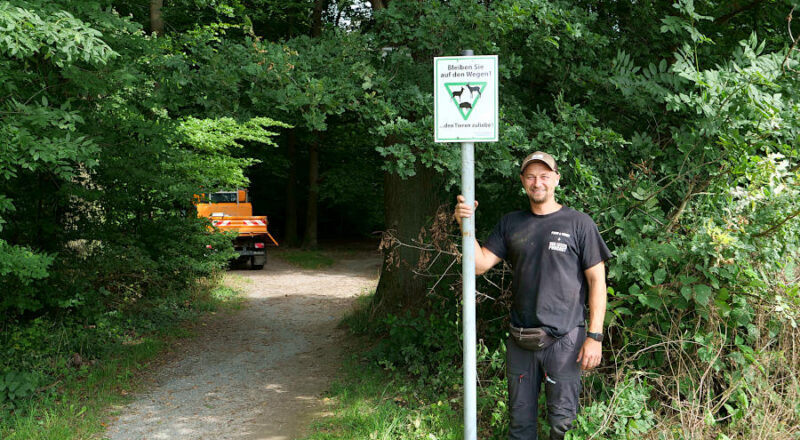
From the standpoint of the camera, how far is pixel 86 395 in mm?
6324

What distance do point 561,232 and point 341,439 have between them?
2547 millimetres

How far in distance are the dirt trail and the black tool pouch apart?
252 cm

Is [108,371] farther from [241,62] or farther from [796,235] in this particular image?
[796,235]

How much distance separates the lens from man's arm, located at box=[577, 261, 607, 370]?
3557 mm

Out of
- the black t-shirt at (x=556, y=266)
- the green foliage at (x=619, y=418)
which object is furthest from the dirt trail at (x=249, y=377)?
the black t-shirt at (x=556, y=266)

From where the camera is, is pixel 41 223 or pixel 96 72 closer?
pixel 96 72

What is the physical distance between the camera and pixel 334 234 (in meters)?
33.5

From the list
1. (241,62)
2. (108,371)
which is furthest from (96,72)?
(108,371)

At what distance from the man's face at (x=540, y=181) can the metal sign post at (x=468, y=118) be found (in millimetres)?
362

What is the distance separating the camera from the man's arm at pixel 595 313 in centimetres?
356

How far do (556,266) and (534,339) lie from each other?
0.44m

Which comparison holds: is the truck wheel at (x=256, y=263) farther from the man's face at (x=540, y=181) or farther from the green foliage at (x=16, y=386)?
the man's face at (x=540, y=181)

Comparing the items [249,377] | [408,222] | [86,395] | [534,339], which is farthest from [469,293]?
[86,395]

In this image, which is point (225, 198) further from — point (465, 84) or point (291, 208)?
point (465, 84)
